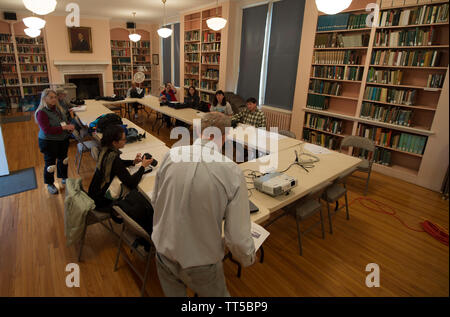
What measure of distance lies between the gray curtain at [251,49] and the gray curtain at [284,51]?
0.99ft

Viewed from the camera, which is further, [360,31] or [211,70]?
[211,70]

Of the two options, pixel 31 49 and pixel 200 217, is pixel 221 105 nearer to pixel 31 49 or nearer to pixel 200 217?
pixel 200 217

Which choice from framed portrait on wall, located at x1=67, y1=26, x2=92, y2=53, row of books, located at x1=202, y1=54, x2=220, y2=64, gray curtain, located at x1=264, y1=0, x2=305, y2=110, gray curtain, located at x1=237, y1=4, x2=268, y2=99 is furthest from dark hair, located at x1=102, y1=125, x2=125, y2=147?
framed portrait on wall, located at x1=67, y1=26, x2=92, y2=53

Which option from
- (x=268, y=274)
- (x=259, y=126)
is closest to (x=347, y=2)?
(x=259, y=126)

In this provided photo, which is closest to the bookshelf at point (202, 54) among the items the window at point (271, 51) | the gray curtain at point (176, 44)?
the window at point (271, 51)

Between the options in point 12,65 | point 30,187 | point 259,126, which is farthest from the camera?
point 12,65

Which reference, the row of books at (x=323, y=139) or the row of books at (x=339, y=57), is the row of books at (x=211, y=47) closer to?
the row of books at (x=339, y=57)

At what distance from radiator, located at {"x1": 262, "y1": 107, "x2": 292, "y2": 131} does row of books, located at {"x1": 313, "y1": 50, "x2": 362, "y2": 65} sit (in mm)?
1337

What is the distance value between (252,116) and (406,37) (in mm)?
2602

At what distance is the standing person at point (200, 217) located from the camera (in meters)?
1.30

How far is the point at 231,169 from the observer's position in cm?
135

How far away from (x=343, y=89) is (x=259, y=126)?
199cm

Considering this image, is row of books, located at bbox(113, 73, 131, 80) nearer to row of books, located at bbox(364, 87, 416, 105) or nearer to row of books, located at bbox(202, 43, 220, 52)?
row of books, located at bbox(202, 43, 220, 52)

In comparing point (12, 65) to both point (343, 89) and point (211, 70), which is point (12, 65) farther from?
point (343, 89)
